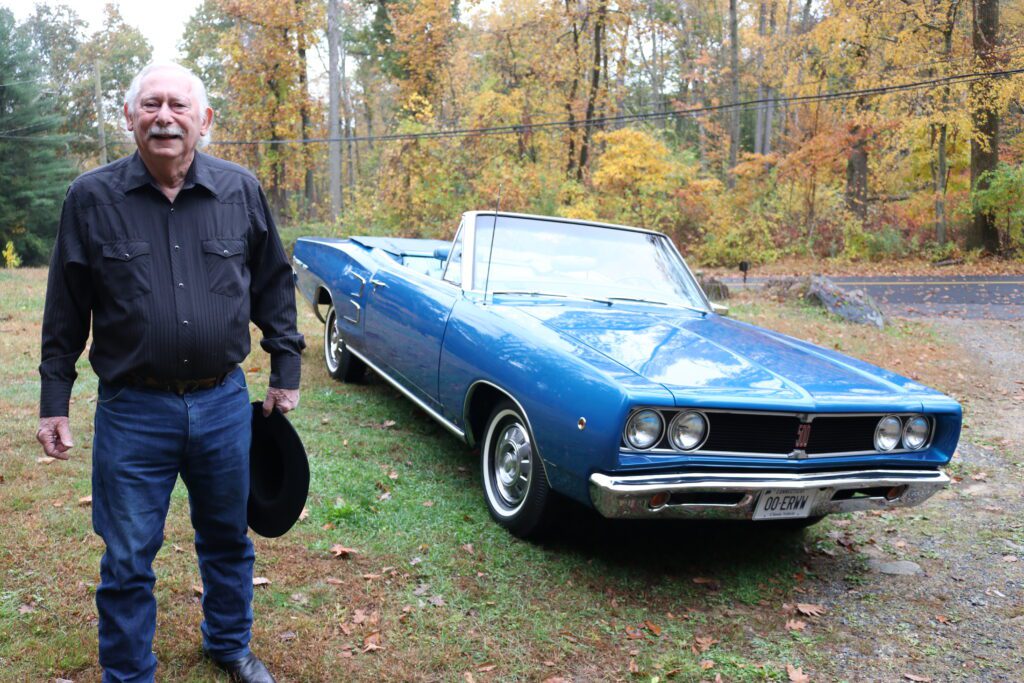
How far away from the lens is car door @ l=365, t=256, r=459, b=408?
497 centimetres

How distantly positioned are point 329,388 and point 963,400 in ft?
18.9

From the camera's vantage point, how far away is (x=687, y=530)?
4527 millimetres

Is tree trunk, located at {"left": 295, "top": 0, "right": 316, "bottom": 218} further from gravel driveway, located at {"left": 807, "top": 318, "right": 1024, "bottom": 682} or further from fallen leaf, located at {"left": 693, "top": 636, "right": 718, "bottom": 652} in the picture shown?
fallen leaf, located at {"left": 693, "top": 636, "right": 718, "bottom": 652}

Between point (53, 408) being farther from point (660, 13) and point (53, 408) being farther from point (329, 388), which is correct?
point (660, 13)

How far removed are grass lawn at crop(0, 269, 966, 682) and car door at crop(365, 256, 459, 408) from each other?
22.6 inches

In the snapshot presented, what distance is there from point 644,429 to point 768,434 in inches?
22.5

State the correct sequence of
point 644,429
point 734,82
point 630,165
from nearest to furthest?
point 644,429
point 630,165
point 734,82

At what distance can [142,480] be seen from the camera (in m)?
2.45

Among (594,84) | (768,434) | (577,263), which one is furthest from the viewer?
(594,84)

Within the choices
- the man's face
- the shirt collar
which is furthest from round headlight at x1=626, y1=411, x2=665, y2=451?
the man's face

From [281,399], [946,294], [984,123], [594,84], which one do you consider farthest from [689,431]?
[984,123]

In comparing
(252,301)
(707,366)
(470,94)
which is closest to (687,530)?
(707,366)

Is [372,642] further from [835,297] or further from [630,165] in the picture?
[630,165]

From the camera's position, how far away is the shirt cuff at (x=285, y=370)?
9.36 ft
